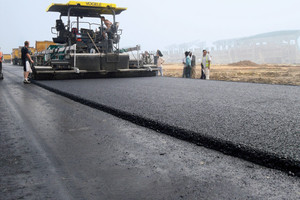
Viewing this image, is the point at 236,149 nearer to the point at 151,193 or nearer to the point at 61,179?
the point at 151,193

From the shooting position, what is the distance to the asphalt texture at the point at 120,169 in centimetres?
199

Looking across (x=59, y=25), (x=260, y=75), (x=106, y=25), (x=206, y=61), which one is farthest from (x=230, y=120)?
(x=260, y=75)

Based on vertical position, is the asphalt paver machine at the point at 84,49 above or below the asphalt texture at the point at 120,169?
above

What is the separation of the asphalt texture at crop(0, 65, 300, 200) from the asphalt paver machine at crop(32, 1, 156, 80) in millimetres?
7687

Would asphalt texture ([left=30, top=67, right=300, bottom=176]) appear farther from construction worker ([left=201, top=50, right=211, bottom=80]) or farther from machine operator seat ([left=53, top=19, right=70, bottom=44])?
construction worker ([left=201, top=50, right=211, bottom=80])

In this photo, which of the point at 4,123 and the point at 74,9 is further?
the point at 74,9

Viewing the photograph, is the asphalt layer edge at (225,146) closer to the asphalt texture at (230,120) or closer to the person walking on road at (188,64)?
the asphalt texture at (230,120)

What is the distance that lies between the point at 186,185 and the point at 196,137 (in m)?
1.19

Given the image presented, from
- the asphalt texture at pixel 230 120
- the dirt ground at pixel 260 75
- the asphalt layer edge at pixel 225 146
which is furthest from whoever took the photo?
the dirt ground at pixel 260 75

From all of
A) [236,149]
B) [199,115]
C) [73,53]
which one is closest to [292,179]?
[236,149]

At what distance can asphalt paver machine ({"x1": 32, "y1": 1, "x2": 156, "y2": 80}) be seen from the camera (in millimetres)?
11312

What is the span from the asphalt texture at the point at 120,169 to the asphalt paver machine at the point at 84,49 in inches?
303

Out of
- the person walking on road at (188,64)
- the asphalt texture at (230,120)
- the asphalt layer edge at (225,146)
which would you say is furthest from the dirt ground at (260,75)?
the asphalt layer edge at (225,146)

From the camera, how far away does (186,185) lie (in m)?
2.09
